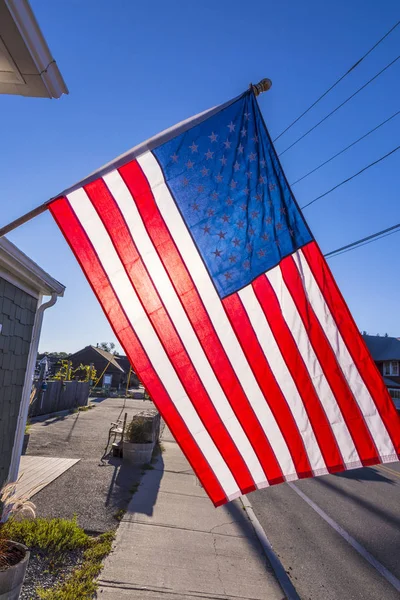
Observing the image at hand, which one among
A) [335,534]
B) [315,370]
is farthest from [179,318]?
[335,534]

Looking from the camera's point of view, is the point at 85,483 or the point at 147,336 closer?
the point at 147,336

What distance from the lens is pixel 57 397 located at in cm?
2378

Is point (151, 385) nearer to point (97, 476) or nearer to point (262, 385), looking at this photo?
point (262, 385)

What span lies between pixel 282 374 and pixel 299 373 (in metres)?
0.13

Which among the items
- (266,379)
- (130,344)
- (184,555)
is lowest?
(184,555)

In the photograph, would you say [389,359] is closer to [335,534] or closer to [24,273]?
[335,534]

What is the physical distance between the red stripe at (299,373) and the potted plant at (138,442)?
30.1 feet

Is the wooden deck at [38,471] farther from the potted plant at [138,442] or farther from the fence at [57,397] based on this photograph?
the fence at [57,397]

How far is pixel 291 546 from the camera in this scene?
6691 millimetres

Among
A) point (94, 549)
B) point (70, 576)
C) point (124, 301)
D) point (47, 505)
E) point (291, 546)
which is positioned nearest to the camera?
point (124, 301)

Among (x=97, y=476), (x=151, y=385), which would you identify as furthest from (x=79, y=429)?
(x=151, y=385)

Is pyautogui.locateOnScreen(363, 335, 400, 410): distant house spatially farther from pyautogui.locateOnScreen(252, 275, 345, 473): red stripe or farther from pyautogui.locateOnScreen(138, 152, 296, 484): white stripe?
pyautogui.locateOnScreen(138, 152, 296, 484): white stripe

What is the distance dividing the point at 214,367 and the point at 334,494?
8697mm

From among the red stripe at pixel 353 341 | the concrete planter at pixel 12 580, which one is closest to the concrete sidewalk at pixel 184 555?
the concrete planter at pixel 12 580
